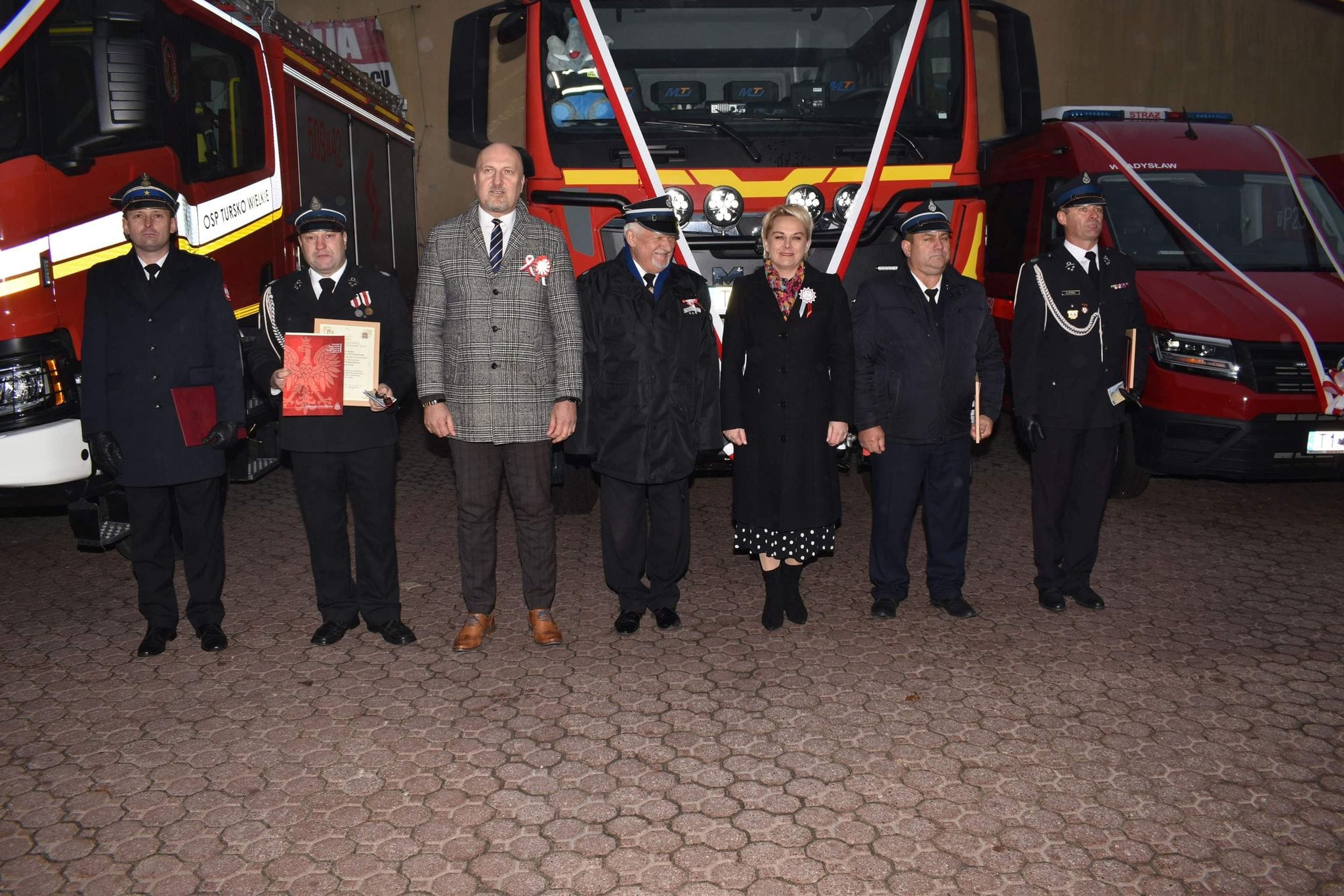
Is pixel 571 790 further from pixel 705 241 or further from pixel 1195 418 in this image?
pixel 1195 418

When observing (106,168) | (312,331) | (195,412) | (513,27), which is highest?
(513,27)

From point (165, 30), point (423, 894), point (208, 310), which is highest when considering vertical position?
point (165, 30)

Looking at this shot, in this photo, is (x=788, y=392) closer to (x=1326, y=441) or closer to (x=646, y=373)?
(x=646, y=373)

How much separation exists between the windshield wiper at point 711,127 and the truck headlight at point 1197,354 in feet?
9.13

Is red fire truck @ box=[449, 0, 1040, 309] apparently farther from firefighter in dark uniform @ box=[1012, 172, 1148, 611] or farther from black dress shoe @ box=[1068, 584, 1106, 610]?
black dress shoe @ box=[1068, 584, 1106, 610]

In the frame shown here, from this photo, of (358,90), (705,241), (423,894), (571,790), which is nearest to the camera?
(423,894)

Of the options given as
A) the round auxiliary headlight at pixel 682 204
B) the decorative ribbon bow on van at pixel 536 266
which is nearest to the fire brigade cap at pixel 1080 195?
the round auxiliary headlight at pixel 682 204

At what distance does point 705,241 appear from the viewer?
19.7 feet

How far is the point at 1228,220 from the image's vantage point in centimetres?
762

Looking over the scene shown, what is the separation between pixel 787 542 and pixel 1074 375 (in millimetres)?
1577

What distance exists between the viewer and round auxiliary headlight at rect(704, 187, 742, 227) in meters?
5.96

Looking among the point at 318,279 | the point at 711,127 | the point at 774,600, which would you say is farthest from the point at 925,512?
the point at 318,279

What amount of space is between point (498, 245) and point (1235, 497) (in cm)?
557

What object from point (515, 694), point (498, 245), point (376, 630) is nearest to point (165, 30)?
point (498, 245)
